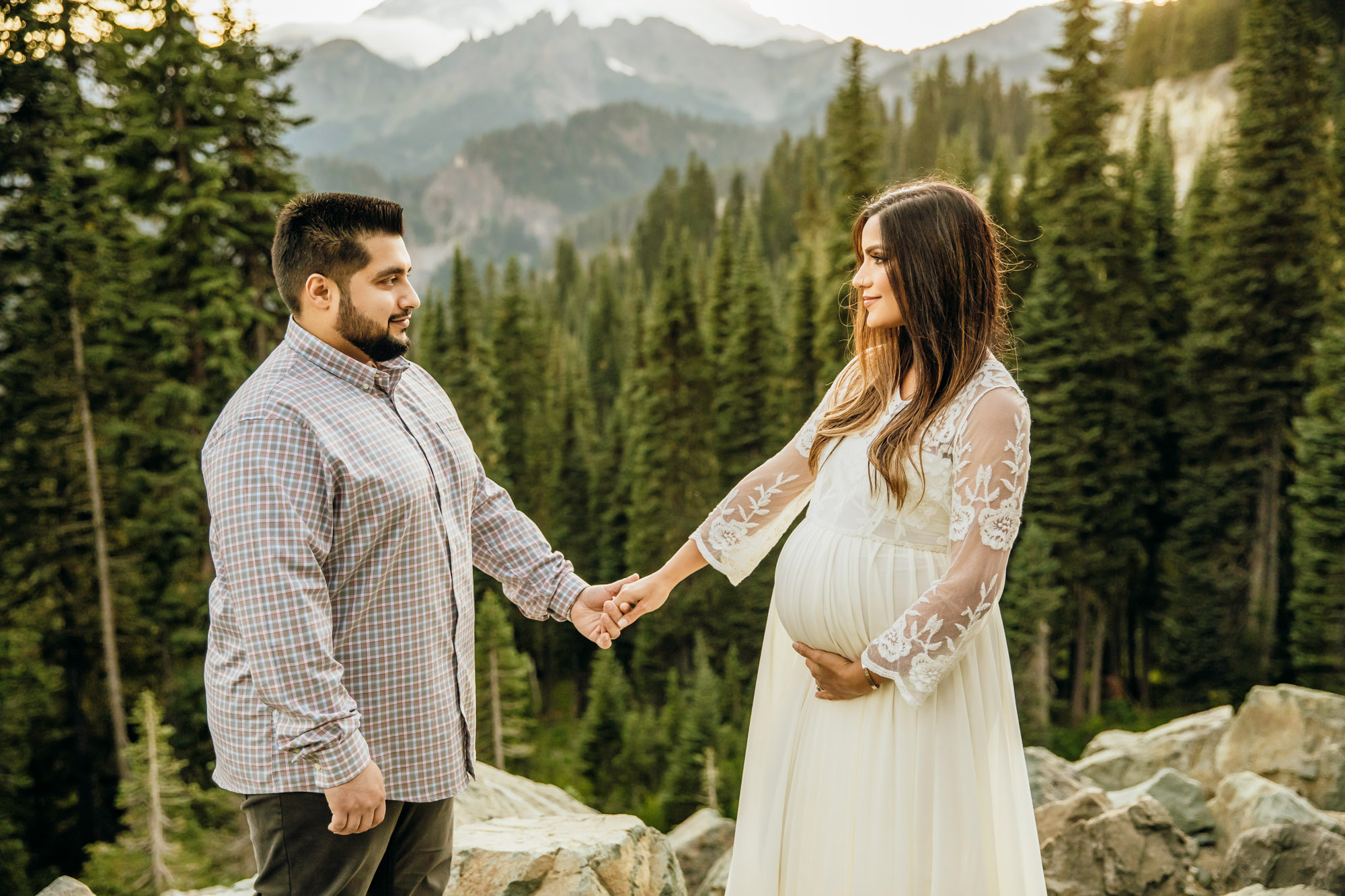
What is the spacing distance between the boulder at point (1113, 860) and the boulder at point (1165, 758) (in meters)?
5.80

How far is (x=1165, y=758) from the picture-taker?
11.5m

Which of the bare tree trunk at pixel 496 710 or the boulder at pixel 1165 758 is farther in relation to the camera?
the bare tree trunk at pixel 496 710

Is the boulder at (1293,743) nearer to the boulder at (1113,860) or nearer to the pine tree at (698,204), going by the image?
the boulder at (1113,860)

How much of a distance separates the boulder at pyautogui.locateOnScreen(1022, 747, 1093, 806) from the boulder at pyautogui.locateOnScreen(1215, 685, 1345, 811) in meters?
2.25

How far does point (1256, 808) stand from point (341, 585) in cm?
677

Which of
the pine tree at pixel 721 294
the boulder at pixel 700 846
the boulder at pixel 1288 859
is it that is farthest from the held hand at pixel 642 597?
the pine tree at pixel 721 294

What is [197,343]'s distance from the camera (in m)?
17.6

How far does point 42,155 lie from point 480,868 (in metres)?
18.7

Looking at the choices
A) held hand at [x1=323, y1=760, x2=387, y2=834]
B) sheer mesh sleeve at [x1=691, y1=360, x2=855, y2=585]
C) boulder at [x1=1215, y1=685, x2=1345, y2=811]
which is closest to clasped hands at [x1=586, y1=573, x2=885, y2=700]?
sheer mesh sleeve at [x1=691, y1=360, x2=855, y2=585]

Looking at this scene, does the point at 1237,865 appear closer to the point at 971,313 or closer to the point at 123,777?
the point at 971,313

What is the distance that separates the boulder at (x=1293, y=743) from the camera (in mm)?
8781

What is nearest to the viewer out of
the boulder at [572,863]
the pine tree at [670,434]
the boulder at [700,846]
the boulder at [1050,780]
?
the boulder at [572,863]

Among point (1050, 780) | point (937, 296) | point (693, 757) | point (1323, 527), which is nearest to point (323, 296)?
point (937, 296)

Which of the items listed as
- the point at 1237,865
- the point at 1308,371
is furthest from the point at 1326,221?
the point at 1237,865
